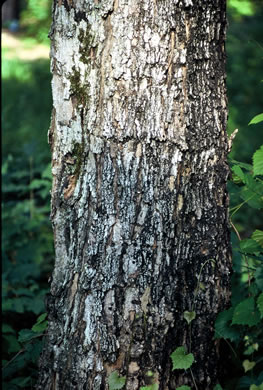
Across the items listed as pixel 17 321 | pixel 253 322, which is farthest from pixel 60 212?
pixel 17 321

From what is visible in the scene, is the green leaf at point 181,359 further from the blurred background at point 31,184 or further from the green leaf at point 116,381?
the blurred background at point 31,184

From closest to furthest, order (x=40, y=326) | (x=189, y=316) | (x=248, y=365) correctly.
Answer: (x=189, y=316), (x=248, y=365), (x=40, y=326)

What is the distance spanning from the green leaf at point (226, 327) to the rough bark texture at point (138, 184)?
0.05m

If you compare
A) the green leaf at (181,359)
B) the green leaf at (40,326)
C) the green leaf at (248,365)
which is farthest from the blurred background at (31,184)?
the green leaf at (248,365)

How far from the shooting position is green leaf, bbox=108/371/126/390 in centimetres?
183

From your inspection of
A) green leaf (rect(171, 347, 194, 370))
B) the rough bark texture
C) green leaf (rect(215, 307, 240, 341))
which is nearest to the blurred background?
the rough bark texture

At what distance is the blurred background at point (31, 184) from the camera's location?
2.78 metres

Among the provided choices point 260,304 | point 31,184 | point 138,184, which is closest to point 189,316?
point 260,304

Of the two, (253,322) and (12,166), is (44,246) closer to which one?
(12,166)

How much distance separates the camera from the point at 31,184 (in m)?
3.97

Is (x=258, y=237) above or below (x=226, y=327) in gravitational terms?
above

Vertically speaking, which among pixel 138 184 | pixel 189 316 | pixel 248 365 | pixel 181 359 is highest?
pixel 138 184

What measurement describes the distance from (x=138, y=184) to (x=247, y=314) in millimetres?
689

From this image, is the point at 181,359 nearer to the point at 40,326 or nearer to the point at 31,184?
the point at 40,326
